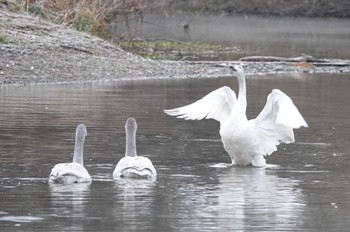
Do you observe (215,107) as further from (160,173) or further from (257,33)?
(257,33)

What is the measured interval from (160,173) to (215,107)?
2.45 metres

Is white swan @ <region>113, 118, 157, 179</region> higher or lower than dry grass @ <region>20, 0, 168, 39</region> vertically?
lower

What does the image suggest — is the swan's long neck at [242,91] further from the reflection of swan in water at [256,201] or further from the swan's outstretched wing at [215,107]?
the reflection of swan in water at [256,201]

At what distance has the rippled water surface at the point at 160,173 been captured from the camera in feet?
38.7

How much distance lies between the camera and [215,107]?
1708 centimetres

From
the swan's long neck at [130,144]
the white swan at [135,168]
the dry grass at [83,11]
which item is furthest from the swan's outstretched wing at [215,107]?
the dry grass at [83,11]

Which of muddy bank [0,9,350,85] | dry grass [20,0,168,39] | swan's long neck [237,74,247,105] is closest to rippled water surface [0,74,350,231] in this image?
swan's long neck [237,74,247,105]

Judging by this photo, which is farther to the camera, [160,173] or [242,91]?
[242,91]

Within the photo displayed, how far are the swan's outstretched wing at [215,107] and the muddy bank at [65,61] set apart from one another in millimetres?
9949

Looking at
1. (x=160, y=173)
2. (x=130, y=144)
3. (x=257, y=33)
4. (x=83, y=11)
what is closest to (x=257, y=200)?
(x=160, y=173)

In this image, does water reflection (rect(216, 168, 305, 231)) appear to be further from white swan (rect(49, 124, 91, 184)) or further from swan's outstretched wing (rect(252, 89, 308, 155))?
white swan (rect(49, 124, 91, 184))

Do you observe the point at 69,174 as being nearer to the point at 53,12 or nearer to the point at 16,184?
the point at 16,184

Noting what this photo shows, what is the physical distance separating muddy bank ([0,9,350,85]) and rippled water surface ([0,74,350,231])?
2778 mm

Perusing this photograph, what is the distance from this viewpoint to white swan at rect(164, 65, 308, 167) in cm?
1587
